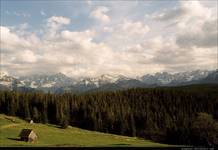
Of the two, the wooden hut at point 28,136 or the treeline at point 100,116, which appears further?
the treeline at point 100,116

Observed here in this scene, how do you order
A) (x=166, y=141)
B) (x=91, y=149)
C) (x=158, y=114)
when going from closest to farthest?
1. (x=91, y=149)
2. (x=166, y=141)
3. (x=158, y=114)

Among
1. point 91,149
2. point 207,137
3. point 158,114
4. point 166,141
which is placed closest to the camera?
point 91,149

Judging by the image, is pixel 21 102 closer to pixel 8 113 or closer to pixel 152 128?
pixel 8 113

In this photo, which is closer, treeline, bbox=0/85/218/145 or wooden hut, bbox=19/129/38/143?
wooden hut, bbox=19/129/38/143

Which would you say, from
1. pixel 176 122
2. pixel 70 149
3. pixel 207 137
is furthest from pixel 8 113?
pixel 70 149

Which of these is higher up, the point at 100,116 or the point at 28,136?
the point at 28,136

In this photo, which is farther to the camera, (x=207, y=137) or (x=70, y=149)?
(x=207, y=137)

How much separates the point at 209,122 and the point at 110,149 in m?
117

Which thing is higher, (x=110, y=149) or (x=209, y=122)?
(x=110, y=149)

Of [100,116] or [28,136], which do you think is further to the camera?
[100,116]

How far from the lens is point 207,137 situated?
140 meters

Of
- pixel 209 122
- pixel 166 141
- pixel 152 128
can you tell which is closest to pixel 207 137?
pixel 209 122

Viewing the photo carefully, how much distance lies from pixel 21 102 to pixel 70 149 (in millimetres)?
164201

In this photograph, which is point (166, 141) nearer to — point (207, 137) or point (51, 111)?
point (207, 137)
